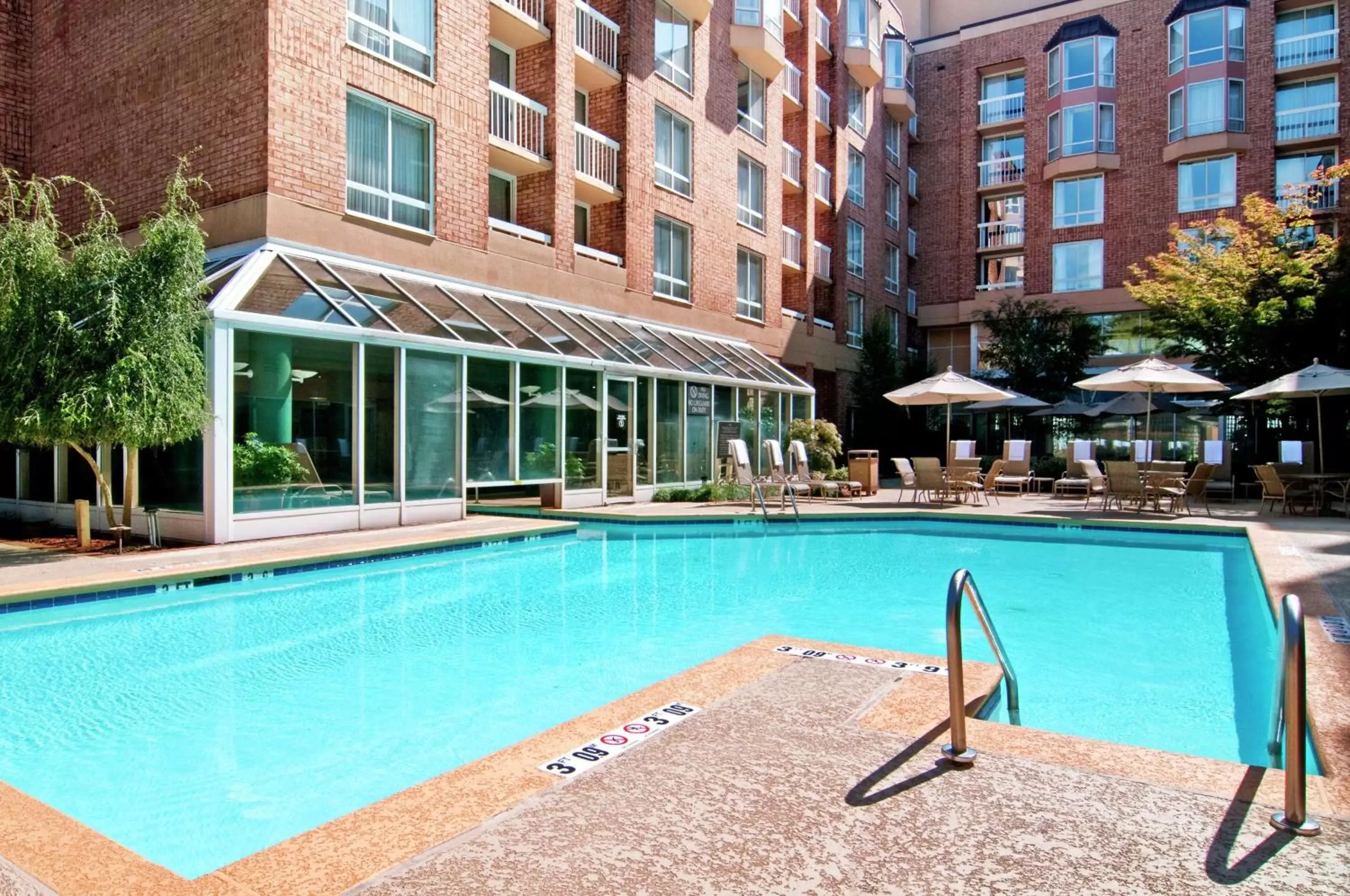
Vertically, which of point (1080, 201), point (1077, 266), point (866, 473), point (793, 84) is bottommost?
point (866, 473)

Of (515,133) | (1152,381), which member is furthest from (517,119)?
(1152,381)

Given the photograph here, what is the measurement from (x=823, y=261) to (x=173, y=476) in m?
18.5

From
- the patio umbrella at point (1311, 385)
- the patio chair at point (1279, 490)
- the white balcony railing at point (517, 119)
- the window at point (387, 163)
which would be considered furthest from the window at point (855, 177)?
the window at point (387, 163)

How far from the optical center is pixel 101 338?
7609 mm

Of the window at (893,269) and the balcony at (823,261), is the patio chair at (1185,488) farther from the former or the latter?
the window at (893,269)

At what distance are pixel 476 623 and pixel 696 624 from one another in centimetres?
161

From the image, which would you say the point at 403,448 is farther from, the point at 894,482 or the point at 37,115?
the point at 894,482

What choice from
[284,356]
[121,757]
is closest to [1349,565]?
[121,757]

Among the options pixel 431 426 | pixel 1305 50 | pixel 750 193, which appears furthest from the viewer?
pixel 1305 50

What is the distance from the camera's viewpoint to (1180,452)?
24.3 meters

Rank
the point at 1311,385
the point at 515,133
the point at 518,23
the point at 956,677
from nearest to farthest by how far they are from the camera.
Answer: the point at 956,677
the point at 1311,385
the point at 518,23
the point at 515,133

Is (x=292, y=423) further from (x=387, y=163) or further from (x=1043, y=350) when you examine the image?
(x=1043, y=350)

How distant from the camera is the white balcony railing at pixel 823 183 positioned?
2345cm

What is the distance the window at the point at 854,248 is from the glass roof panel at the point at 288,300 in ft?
58.1
